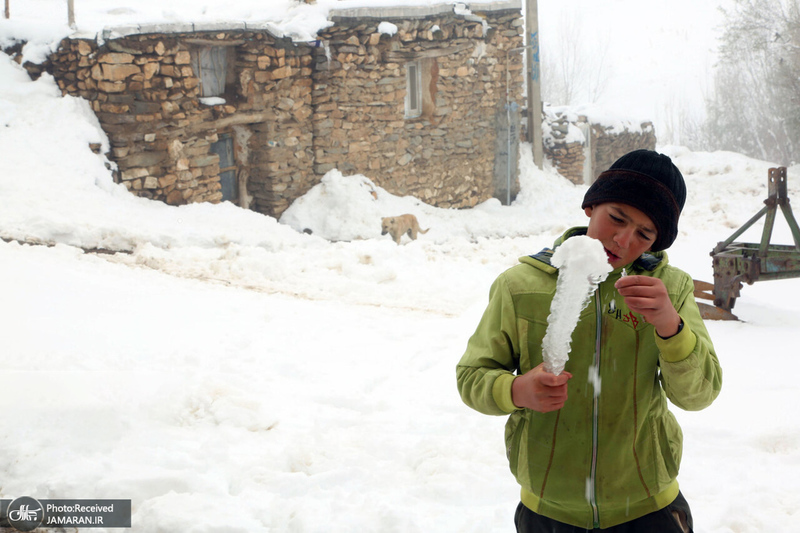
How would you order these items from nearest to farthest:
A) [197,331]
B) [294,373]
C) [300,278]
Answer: [294,373] < [197,331] < [300,278]

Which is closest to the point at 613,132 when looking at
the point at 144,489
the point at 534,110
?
the point at 534,110

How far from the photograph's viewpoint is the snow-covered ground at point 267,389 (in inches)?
117

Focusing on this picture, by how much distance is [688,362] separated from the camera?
1.57 meters

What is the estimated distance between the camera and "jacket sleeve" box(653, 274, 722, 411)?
1556 mm

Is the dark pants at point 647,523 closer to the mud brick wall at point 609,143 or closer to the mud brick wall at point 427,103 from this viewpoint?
the mud brick wall at point 427,103

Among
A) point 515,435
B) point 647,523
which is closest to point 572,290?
point 515,435

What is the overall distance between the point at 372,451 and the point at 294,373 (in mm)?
1115

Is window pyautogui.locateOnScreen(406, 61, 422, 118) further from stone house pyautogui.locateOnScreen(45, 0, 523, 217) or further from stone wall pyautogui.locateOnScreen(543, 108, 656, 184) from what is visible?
stone wall pyautogui.locateOnScreen(543, 108, 656, 184)

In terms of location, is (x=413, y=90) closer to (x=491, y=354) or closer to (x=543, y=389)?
(x=491, y=354)

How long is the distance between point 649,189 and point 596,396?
49 cm

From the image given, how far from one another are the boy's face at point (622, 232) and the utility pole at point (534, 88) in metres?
15.6

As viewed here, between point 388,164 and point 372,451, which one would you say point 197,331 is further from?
point 388,164

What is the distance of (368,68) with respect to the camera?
12742 millimetres

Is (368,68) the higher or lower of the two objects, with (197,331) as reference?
higher
